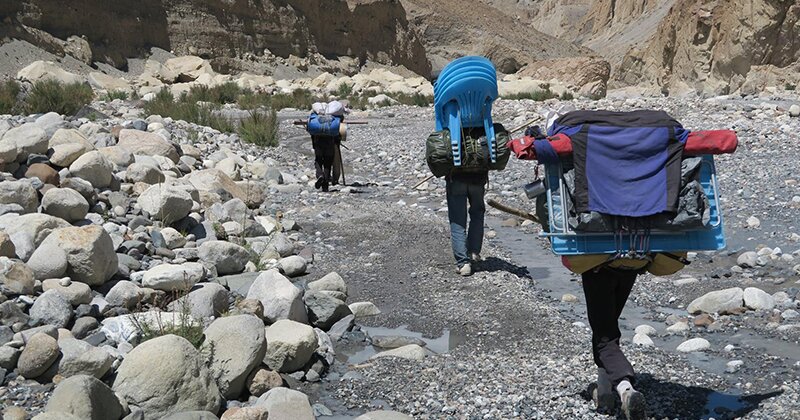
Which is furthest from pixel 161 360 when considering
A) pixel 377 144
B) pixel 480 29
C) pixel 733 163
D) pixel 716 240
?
pixel 480 29

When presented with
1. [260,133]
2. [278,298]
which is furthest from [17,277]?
[260,133]

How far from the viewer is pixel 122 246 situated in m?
7.34

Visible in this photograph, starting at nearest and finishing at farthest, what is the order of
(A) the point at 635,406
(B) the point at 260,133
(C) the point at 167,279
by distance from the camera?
(A) the point at 635,406 < (C) the point at 167,279 < (B) the point at 260,133

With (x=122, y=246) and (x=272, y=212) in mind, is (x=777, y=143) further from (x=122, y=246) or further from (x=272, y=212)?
(x=122, y=246)

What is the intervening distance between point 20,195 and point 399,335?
3.73m

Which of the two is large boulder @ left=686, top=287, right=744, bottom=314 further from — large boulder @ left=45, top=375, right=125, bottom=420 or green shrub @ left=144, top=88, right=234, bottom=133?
green shrub @ left=144, top=88, right=234, bottom=133

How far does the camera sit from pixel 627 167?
4059mm

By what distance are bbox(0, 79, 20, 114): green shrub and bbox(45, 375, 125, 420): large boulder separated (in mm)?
13485

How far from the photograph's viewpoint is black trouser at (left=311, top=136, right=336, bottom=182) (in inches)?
484

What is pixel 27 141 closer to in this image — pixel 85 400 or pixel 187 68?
pixel 85 400

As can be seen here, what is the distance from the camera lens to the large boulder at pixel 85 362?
471 centimetres

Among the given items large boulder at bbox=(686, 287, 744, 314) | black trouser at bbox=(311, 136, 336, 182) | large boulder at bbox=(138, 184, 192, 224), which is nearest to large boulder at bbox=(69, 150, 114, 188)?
large boulder at bbox=(138, 184, 192, 224)

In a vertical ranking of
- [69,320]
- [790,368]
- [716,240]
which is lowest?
[790,368]

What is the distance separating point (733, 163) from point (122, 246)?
8986 mm
